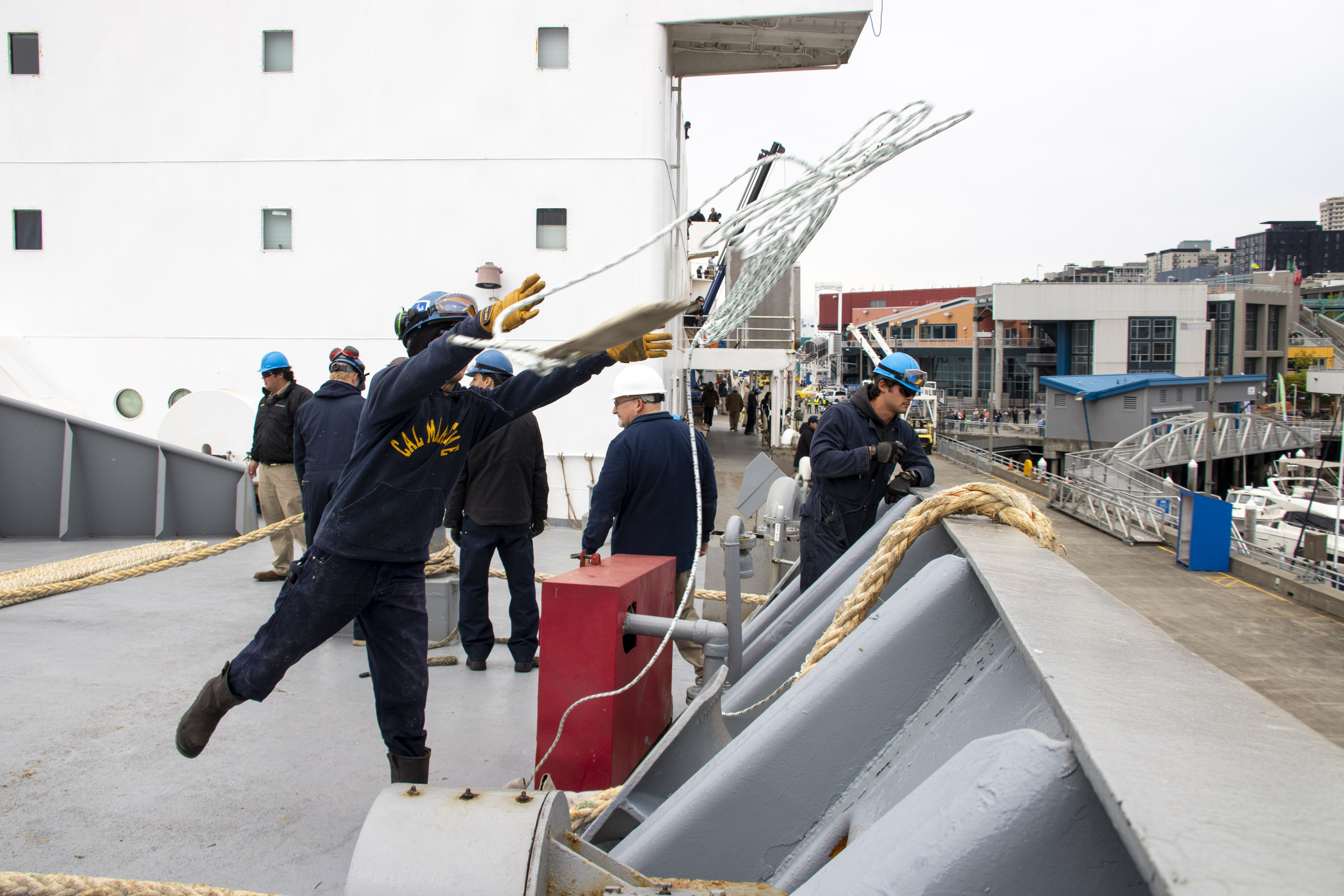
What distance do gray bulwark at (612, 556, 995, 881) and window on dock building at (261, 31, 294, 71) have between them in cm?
1170

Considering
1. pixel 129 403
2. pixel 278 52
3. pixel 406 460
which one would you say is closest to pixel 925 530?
pixel 406 460

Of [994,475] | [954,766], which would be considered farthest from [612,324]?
[994,475]

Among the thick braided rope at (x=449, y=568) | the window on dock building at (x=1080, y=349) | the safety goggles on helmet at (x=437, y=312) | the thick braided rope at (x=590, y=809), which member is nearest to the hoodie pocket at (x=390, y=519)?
the safety goggles on helmet at (x=437, y=312)

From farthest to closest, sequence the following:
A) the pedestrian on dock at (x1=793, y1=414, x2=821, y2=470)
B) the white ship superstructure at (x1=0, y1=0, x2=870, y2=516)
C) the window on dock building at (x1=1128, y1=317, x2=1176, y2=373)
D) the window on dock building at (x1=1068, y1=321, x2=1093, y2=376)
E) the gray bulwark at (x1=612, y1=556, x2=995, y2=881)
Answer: the window on dock building at (x1=1068, y1=321, x2=1093, y2=376), the window on dock building at (x1=1128, y1=317, x2=1176, y2=373), the white ship superstructure at (x1=0, y1=0, x2=870, y2=516), the pedestrian on dock at (x1=793, y1=414, x2=821, y2=470), the gray bulwark at (x1=612, y1=556, x2=995, y2=881)

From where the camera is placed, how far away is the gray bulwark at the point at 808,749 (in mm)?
1787

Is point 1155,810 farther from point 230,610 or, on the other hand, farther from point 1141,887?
point 230,610

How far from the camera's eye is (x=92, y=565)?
19.6 feet

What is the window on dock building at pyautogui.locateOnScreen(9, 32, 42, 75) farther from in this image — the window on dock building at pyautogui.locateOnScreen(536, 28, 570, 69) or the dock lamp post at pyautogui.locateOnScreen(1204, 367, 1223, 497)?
the dock lamp post at pyautogui.locateOnScreen(1204, 367, 1223, 497)

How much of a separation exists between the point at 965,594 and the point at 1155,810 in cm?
120

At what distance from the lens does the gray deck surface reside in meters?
2.46

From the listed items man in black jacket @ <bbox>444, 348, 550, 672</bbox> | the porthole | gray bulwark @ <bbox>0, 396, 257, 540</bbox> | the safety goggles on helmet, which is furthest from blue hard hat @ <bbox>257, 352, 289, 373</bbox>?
the porthole

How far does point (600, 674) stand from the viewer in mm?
2898

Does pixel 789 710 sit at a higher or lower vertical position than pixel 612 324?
lower

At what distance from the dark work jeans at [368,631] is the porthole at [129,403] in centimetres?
1037
